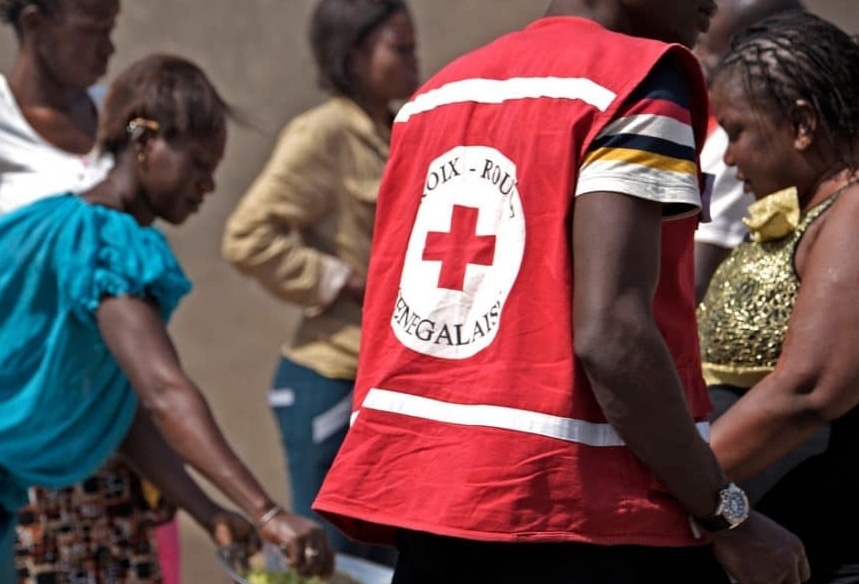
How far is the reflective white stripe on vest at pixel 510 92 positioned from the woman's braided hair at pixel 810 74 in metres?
0.81

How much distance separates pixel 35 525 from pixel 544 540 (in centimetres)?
192

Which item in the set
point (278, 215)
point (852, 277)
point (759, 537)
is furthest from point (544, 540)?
point (278, 215)

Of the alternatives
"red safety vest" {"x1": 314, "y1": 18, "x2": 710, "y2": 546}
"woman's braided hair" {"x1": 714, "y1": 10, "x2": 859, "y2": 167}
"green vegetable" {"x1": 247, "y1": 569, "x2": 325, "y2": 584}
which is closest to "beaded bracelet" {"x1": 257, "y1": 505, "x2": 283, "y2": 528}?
"green vegetable" {"x1": 247, "y1": 569, "x2": 325, "y2": 584}

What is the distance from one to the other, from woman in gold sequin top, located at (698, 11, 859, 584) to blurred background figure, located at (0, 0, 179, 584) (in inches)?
57.9

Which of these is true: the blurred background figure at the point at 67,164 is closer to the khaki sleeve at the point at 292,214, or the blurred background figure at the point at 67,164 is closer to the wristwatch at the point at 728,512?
the khaki sleeve at the point at 292,214

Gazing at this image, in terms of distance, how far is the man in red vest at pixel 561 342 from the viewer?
2162 mm

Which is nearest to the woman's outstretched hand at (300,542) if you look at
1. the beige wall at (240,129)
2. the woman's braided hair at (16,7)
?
the woman's braided hair at (16,7)

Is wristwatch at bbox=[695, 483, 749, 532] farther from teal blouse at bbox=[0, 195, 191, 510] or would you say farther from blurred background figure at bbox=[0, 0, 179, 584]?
blurred background figure at bbox=[0, 0, 179, 584]

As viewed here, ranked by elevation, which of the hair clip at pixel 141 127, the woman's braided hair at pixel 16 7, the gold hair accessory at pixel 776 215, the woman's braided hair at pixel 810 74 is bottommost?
the gold hair accessory at pixel 776 215

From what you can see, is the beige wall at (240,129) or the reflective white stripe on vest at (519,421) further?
the beige wall at (240,129)

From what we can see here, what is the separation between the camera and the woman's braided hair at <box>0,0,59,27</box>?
466cm

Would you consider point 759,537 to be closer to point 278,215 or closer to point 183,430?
point 183,430

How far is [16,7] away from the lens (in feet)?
15.5

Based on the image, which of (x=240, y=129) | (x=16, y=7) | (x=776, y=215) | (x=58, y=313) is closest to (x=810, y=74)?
(x=776, y=215)
